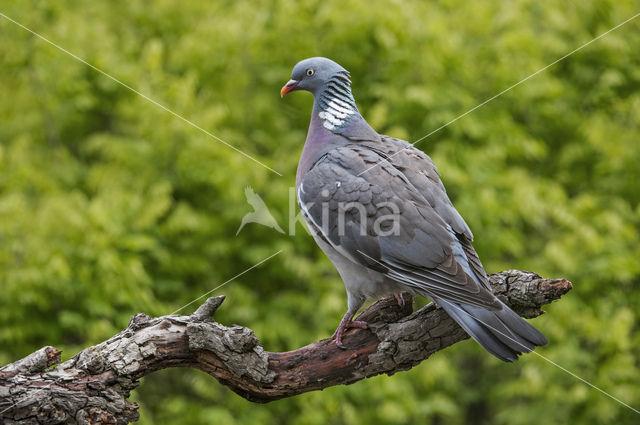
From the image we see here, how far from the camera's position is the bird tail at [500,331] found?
3.41m

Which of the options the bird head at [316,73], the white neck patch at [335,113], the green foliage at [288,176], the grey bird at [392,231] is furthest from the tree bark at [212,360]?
the green foliage at [288,176]

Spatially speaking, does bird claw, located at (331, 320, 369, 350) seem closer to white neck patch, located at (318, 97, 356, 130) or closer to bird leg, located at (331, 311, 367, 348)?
bird leg, located at (331, 311, 367, 348)

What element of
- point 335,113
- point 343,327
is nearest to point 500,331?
point 343,327

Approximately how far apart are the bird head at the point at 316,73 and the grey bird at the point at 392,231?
338 millimetres

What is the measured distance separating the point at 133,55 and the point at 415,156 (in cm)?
636

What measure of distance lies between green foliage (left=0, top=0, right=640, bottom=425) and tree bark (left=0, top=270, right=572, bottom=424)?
10.8ft

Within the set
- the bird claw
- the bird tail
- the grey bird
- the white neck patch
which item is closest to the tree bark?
the bird claw

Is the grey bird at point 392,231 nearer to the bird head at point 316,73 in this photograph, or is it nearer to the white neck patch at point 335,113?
the white neck patch at point 335,113

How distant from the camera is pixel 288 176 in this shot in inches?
314

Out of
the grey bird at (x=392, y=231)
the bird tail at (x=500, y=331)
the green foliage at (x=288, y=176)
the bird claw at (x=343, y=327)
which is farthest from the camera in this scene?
the green foliage at (x=288, y=176)

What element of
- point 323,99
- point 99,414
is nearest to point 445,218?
point 323,99

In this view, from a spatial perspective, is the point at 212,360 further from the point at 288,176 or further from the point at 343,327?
the point at 288,176

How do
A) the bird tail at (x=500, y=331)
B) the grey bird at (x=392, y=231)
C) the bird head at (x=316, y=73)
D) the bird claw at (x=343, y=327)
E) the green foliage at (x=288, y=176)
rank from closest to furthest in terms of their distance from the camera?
the bird tail at (x=500, y=331) → the grey bird at (x=392, y=231) → the bird claw at (x=343, y=327) → the bird head at (x=316, y=73) → the green foliage at (x=288, y=176)

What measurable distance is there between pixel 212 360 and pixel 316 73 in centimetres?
206
